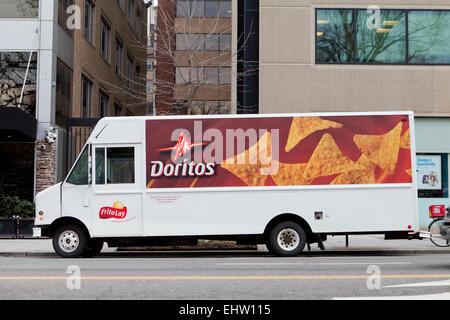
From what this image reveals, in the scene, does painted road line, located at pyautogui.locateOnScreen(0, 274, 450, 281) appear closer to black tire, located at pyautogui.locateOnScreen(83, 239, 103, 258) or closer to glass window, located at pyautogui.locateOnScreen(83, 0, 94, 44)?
black tire, located at pyautogui.locateOnScreen(83, 239, 103, 258)

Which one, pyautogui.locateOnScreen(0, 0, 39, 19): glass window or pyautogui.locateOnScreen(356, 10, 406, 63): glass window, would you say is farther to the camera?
pyautogui.locateOnScreen(356, 10, 406, 63): glass window

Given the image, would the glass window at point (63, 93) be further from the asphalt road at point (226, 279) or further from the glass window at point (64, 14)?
the asphalt road at point (226, 279)

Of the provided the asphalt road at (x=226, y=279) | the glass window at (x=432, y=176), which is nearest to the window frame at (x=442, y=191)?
the glass window at (x=432, y=176)

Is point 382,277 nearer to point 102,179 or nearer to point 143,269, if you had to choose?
point 143,269

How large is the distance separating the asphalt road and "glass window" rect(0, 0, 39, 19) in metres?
11.7

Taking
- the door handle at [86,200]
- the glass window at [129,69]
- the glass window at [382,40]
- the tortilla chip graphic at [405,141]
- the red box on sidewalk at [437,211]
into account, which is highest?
the glass window at [129,69]

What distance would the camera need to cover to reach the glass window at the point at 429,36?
68.7ft

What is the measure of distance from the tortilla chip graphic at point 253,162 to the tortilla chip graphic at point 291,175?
0.88ft

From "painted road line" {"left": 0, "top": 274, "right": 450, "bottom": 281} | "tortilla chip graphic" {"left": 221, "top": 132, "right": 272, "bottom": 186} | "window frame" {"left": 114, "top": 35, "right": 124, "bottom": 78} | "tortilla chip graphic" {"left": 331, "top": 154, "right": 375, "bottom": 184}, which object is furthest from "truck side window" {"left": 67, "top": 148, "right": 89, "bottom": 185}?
"window frame" {"left": 114, "top": 35, "right": 124, "bottom": 78}

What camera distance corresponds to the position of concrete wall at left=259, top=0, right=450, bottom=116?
20.7 m

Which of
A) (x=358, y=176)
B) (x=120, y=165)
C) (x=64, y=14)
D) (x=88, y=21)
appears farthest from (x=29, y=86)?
(x=358, y=176)

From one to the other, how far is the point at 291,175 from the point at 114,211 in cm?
387
